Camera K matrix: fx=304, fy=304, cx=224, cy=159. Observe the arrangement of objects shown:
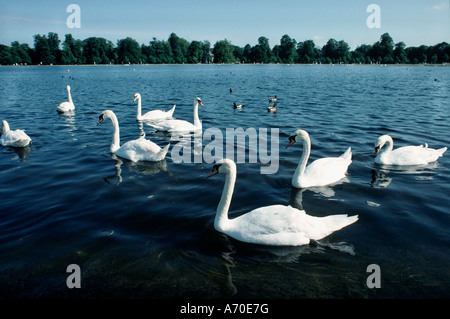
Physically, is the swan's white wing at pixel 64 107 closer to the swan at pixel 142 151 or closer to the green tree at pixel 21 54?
the swan at pixel 142 151

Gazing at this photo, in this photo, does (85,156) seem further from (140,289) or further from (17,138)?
(140,289)

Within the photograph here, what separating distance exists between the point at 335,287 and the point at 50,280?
445cm

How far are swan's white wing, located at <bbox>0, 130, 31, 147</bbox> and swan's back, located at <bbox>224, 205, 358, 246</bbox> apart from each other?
394 inches

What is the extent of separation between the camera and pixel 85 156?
11.0 metres

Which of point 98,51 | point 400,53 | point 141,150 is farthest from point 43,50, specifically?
point 400,53

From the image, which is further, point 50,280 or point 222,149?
point 222,149

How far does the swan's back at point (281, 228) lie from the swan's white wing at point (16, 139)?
1000 cm

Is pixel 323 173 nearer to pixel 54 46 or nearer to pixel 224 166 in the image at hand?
pixel 224 166

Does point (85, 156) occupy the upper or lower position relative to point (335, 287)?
upper

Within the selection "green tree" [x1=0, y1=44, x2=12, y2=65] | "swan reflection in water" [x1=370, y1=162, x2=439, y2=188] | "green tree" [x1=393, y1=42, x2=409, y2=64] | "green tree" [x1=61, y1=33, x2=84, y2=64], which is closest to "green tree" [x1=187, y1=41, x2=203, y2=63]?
"green tree" [x1=61, y1=33, x2=84, y2=64]

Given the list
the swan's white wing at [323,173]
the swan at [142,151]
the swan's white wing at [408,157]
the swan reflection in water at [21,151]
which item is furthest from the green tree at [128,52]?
the swan's white wing at [323,173]

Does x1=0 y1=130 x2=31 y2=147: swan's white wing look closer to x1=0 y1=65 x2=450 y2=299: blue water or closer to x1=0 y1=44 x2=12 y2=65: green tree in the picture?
x1=0 y1=65 x2=450 y2=299: blue water
